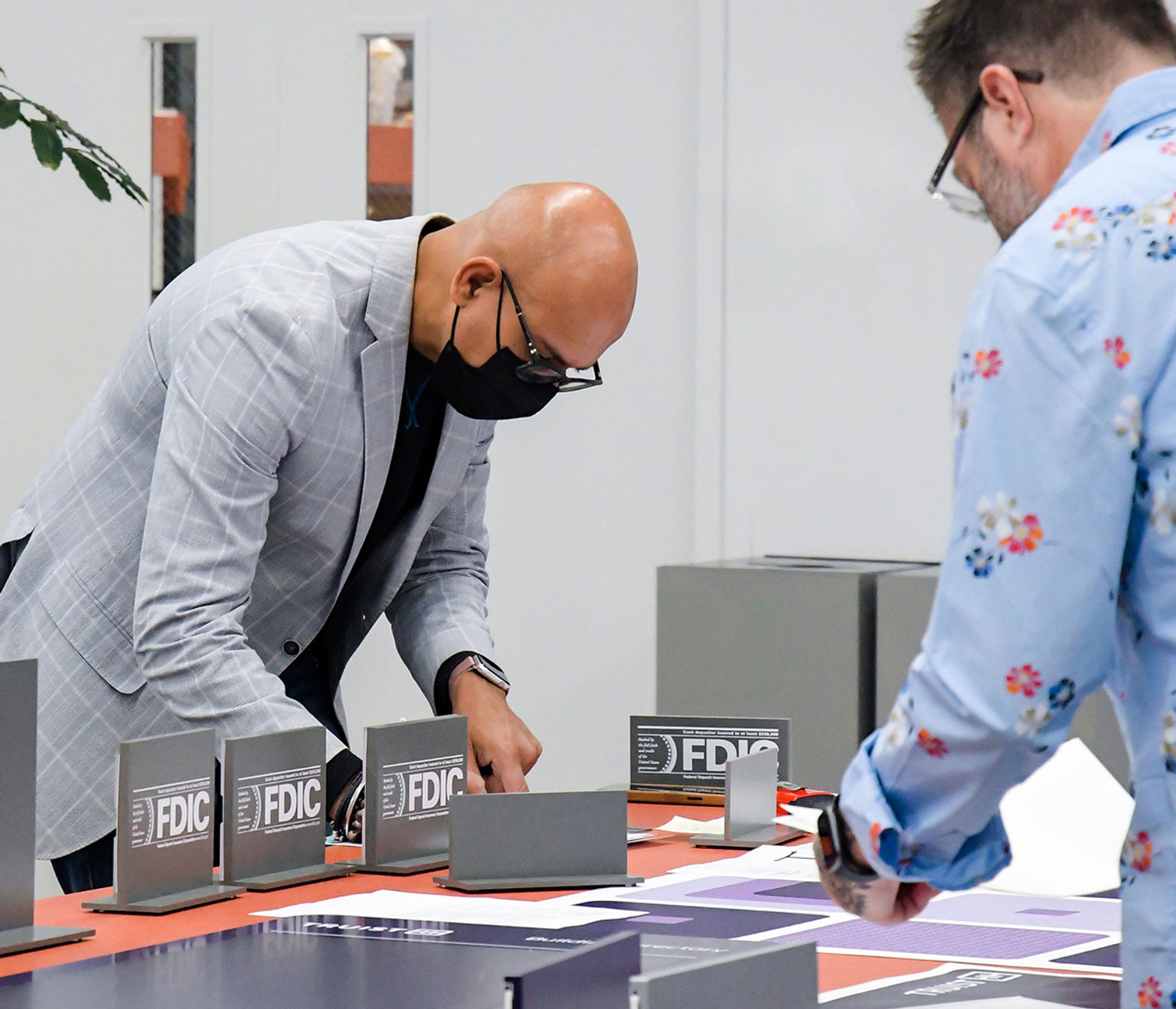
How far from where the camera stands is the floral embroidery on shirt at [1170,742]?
941 mm

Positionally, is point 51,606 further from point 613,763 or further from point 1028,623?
point 613,763

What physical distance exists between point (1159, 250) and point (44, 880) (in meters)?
4.03

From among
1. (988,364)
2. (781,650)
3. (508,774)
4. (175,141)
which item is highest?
(175,141)

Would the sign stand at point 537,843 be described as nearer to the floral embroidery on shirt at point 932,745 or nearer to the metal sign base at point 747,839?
the metal sign base at point 747,839

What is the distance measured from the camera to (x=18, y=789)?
156cm

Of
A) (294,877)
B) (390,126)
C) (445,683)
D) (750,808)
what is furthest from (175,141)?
(294,877)

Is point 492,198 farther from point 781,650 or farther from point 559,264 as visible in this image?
point 559,264

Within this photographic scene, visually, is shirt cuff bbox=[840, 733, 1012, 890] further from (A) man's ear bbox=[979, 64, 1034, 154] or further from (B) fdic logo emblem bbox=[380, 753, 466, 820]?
(B) fdic logo emblem bbox=[380, 753, 466, 820]

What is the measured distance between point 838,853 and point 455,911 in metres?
0.65

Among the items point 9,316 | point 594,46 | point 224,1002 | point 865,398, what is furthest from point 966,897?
point 9,316

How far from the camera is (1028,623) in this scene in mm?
935

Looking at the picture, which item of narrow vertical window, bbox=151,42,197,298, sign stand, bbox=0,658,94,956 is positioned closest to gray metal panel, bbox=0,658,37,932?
sign stand, bbox=0,658,94,956

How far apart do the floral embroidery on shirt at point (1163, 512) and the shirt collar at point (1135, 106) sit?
0.20 meters

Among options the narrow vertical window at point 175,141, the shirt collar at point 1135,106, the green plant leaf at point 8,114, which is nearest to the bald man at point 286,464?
the shirt collar at point 1135,106
